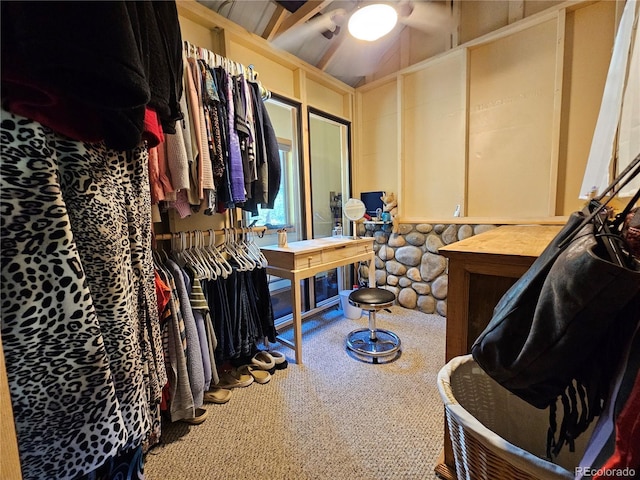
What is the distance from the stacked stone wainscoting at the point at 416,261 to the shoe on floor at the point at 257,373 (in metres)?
1.71

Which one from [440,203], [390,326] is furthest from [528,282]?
[440,203]

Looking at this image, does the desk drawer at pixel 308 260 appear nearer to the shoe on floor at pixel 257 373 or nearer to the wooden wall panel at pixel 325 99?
the shoe on floor at pixel 257 373

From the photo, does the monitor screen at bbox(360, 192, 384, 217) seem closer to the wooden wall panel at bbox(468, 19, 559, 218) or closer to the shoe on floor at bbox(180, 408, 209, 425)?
the wooden wall panel at bbox(468, 19, 559, 218)

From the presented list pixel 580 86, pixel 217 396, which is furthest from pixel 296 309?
A: pixel 580 86

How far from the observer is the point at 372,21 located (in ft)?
5.67

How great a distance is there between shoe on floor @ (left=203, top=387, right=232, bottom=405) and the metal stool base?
94 centimetres

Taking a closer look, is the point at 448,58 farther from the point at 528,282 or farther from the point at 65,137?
the point at 65,137

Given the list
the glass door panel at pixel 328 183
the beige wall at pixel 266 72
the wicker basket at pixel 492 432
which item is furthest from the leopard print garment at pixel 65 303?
the glass door panel at pixel 328 183

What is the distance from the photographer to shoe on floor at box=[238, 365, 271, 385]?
1.77 metres

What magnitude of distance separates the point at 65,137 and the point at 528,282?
38.5 inches

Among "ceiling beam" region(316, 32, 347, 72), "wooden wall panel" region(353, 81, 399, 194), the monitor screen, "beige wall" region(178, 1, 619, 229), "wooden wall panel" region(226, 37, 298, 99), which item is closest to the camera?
"beige wall" region(178, 1, 619, 229)

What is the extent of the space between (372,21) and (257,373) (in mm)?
2465

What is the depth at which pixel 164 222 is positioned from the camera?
1680 mm

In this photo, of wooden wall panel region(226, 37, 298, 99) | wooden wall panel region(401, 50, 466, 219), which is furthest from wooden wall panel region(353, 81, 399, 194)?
wooden wall panel region(226, 37, 298, 99)
